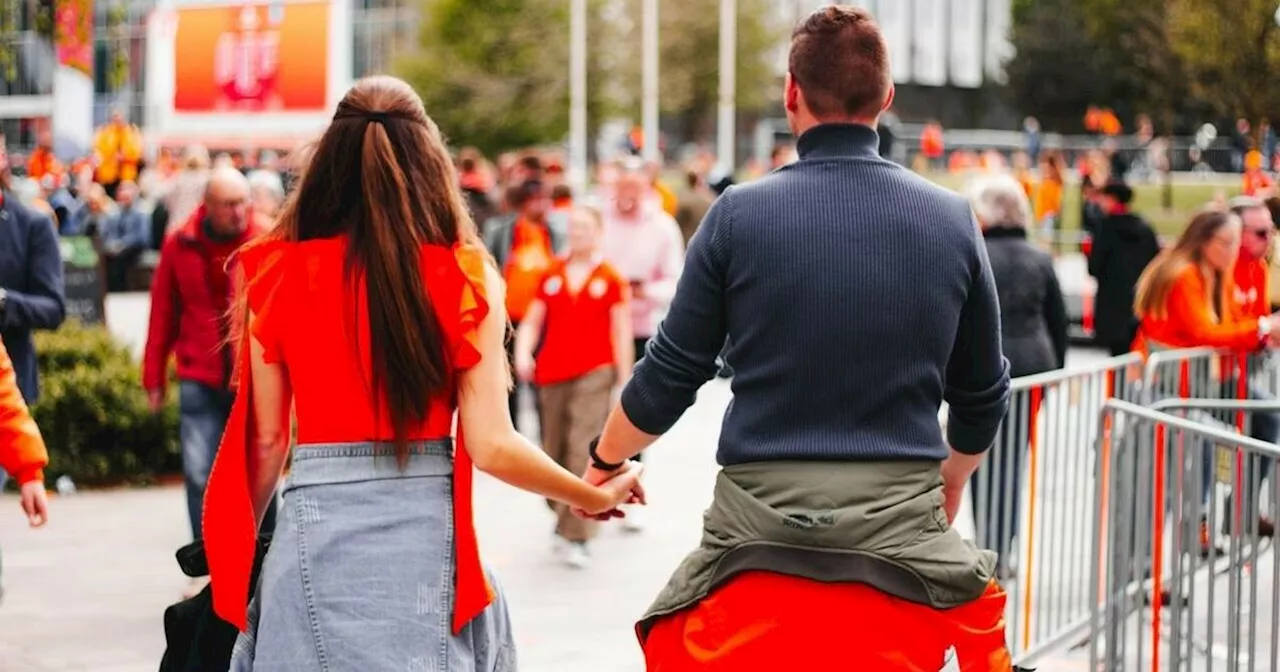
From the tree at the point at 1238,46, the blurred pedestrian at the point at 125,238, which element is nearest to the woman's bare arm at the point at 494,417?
the tree at the point at 1238,46

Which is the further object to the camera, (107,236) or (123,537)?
(107,236)

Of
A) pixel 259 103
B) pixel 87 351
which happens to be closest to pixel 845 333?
pixel 87 351

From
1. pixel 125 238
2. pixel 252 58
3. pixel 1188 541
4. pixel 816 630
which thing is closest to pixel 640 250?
pixel 1188 541

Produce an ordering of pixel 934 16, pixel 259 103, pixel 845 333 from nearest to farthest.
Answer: pixel 845 333
pixel 259 103
pixel 934 16

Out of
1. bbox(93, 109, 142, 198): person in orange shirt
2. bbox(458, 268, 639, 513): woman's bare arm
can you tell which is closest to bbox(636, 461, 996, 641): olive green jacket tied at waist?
bbox(458, 268, 639, 513): woman's bare arm

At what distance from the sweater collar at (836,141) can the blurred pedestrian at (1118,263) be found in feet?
32.1

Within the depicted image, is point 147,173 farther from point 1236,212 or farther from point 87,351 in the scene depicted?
point 1236,212

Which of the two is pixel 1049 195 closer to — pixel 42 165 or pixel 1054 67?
pixel 42 165

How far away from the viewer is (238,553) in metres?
3.68

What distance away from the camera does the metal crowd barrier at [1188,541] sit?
5.08 meters

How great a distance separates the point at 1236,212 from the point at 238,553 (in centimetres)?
707

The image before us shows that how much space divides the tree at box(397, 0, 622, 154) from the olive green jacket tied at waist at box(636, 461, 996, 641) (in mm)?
54504

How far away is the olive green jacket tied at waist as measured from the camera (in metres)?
3.34

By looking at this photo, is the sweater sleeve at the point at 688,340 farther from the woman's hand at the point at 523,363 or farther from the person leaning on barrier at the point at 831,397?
the woman's hand at the point at 523,363
